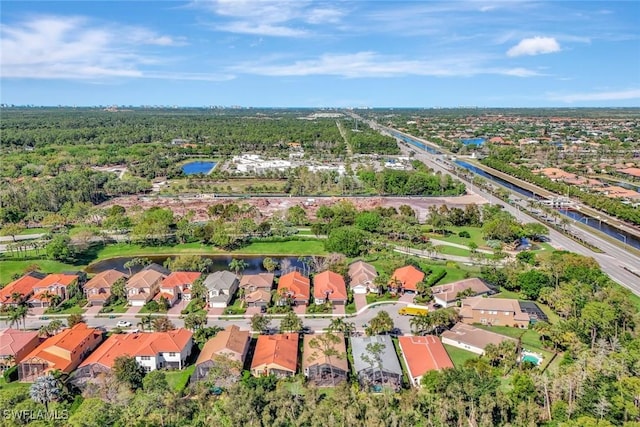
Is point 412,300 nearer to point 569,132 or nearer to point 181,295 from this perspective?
point 181,295

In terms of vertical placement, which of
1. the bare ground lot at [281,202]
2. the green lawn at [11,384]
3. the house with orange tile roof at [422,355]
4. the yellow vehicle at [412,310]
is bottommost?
the green lawn at [11,384]

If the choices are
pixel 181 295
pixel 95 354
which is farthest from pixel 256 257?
pixel 95 354

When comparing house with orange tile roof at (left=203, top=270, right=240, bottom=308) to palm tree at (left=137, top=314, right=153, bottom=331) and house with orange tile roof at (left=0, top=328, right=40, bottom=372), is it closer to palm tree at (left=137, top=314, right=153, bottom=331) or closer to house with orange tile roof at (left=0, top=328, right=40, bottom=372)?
palm tree at (left=137, top=314, right=153, bottom=331)

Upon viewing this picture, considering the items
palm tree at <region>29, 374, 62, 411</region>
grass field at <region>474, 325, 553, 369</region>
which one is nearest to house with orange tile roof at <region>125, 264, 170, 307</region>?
palm tree at <region>29, 374, 62, 411</region>

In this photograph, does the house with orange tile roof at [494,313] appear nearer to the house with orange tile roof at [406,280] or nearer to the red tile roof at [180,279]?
the house with orange tile roof at [406,280]

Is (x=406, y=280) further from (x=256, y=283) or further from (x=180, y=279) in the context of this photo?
(x=180, y=279)

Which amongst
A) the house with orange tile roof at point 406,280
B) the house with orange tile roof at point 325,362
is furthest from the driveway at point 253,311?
the house with orange tile roof at point 406,280
